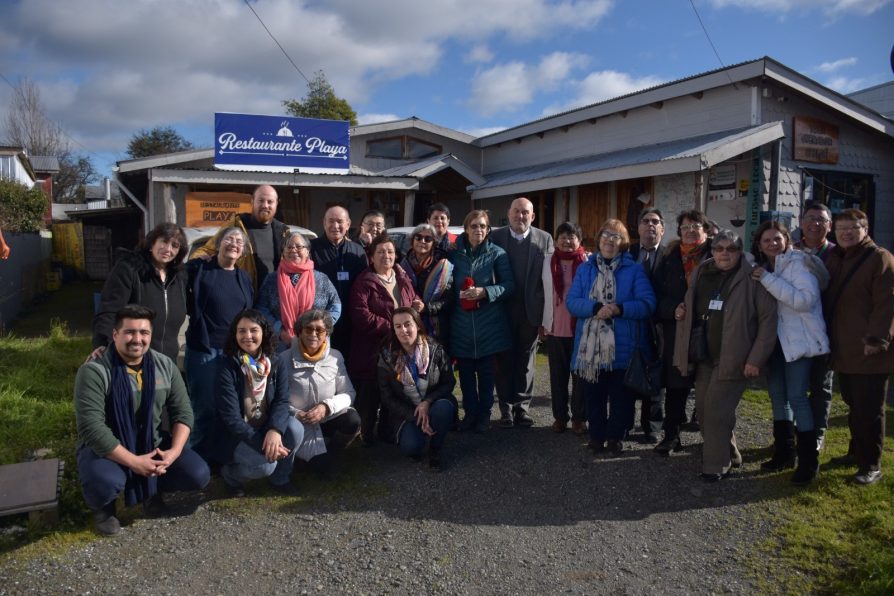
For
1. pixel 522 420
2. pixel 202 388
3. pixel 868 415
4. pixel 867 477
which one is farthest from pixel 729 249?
pixel 202 388

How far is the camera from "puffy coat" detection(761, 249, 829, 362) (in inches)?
162

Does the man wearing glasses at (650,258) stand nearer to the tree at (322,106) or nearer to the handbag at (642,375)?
the handbag at (642,375)

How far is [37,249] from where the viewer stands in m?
16.6

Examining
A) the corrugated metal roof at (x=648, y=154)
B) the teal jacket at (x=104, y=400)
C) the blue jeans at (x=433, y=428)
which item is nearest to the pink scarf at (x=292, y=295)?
the teal jacket at (x=104, y=400)

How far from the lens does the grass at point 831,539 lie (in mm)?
3082

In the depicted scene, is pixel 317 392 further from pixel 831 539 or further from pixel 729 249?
pixel 831 539

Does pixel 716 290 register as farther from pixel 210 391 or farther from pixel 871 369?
pixel 210 391

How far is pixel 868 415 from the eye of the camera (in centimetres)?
416

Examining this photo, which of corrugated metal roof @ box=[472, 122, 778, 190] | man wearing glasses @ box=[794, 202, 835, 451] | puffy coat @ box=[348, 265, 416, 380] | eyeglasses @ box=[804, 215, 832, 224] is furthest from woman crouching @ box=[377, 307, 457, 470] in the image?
corrugated metal roof @ box=[472, 122, 778, 190]

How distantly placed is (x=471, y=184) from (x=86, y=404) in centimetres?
1314

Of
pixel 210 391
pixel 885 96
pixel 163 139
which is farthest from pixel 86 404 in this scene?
pixel 163 139

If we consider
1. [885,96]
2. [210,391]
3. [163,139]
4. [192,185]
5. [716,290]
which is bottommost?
[210,391]

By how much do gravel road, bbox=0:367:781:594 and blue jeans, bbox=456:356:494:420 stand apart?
0.60 metres

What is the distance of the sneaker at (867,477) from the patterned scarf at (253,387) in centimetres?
392
